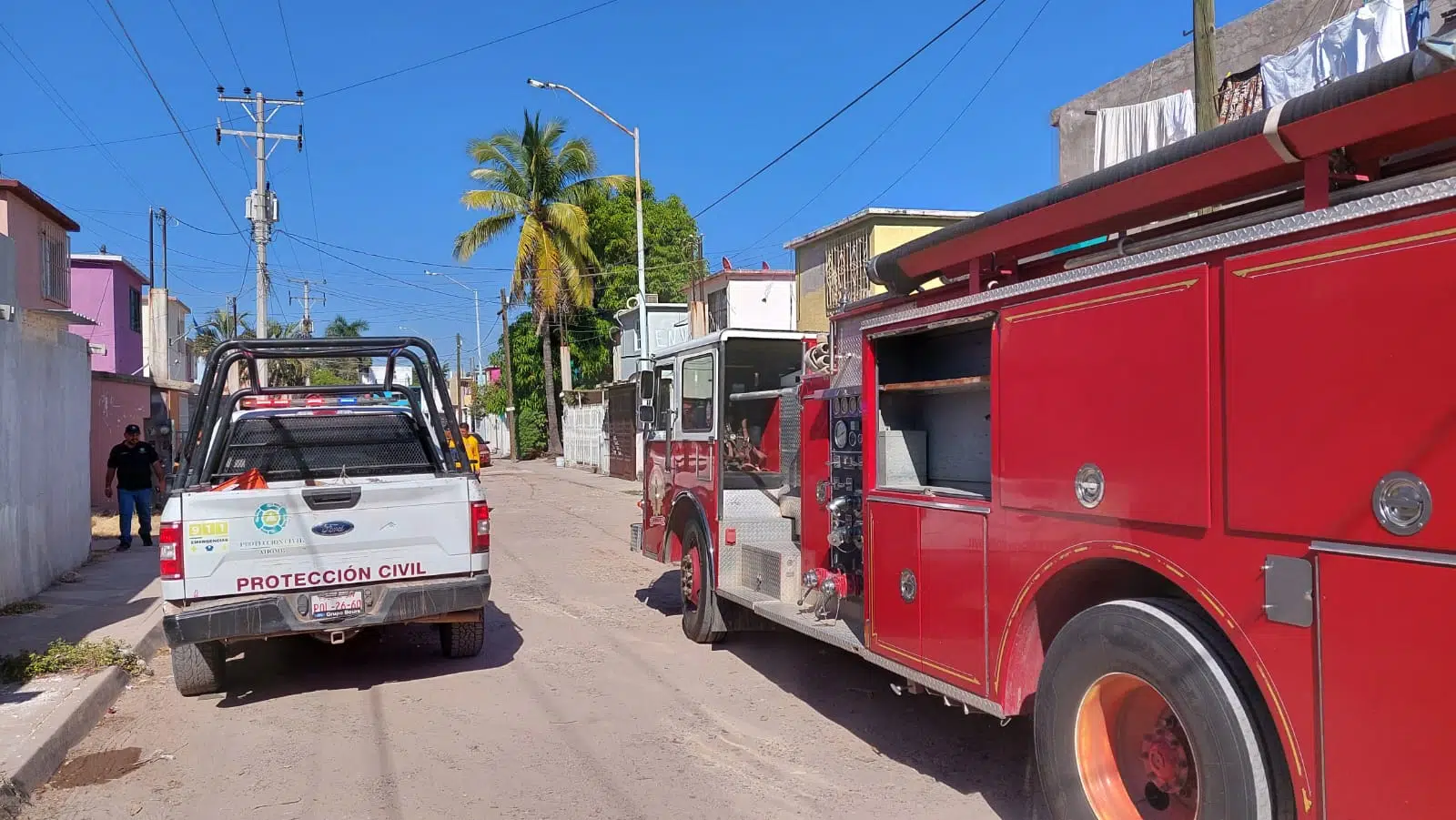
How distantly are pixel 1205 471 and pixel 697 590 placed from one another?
5.33 m

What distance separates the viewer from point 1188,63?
13320 mm

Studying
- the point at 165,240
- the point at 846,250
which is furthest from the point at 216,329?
the point at 846,250

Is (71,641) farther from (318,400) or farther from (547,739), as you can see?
(547,739)

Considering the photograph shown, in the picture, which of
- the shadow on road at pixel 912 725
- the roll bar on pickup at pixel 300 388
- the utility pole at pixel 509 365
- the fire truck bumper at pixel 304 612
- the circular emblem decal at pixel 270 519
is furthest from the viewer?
the utility pole at pixel 509 365

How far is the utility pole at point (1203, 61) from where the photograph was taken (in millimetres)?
8133

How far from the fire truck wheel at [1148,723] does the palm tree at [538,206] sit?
107 feet

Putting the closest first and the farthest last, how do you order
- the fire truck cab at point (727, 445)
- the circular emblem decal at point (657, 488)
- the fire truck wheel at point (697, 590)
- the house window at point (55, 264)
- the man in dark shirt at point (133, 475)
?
1. the fire truck cab at point (727, 445)
2. the fire truck wheel at point (697, 590)
3. the circular emblem decal at point (657, 488)
4. the man in dark shirt at point (133, 475)
5. the house window at point (55, 264)

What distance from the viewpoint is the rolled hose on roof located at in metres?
2.62

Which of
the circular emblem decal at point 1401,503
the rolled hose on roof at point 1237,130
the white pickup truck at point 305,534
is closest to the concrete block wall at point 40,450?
the white pickup truck at point 305,534

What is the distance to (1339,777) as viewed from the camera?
2.75 meters

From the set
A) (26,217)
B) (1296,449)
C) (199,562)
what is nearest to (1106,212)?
(1296,449)

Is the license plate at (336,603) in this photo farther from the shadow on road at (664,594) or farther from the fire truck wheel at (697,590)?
the shadow on road at (664,594)

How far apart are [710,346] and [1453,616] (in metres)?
5.82

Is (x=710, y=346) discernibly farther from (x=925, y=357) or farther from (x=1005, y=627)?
(x=1005, y=627)
